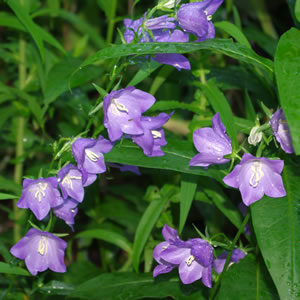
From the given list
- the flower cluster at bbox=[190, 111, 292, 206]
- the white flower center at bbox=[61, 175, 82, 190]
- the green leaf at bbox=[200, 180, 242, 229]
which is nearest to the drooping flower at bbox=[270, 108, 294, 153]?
the flower cluster at bbox=[190, 111, 292, 206]

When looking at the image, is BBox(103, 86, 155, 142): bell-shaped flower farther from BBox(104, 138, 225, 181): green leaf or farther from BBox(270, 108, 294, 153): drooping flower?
BBox(270, 108, 294, 153): drooping flower

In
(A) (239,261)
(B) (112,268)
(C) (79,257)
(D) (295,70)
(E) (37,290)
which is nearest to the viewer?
(D) (295,70)

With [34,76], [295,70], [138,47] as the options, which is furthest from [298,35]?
[34,76]

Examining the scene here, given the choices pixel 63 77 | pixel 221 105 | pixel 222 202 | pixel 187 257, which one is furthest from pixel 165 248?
pixel 63 77

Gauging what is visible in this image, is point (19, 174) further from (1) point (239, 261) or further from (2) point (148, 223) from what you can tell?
(1) point (239, 261)

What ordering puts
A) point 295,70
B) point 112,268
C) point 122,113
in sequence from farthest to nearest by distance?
point 112,268 → point 122,113 → point 295,70

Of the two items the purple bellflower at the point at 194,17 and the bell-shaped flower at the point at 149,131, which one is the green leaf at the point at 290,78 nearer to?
the purple bellflower at the point at 194,17

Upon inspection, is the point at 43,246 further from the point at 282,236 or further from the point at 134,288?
the point at 282,236
